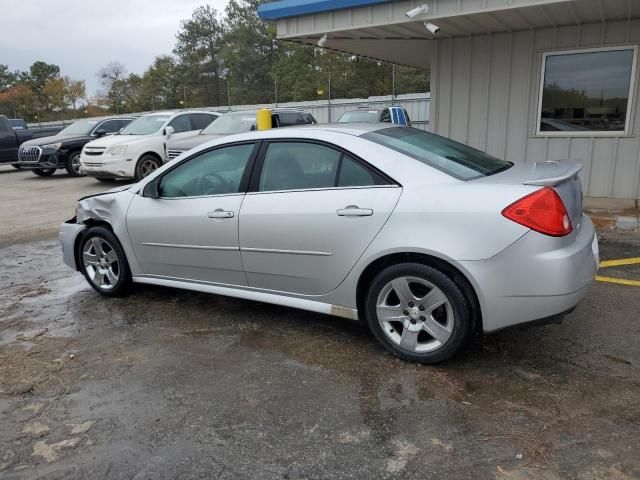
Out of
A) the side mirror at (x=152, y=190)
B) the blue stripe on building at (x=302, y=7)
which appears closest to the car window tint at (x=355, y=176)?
the side mirror at (x=152, y=190)

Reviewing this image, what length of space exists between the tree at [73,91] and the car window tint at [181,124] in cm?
5714

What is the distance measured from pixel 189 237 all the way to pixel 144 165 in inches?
348

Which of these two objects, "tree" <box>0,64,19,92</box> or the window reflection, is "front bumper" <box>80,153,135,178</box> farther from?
"tree" <box>0,64,19,92</box>

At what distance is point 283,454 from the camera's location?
259cm

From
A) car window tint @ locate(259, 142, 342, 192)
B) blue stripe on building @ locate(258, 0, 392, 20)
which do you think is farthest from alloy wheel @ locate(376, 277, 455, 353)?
blue stripe on building @ locate(258, 0, 392, 20)

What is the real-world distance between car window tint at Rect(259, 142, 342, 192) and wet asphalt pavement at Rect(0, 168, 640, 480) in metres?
1.14

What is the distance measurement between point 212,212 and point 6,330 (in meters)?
2.01

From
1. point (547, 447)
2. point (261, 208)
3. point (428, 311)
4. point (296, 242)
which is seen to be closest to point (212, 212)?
point (261, 208)

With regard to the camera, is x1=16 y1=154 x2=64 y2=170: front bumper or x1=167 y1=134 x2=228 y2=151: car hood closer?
x1=167 y1=134 x2=228 y2=151: car hood

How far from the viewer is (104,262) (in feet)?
16.1

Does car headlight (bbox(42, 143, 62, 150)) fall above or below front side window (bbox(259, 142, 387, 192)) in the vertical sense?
below

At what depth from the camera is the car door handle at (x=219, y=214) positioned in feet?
13.0

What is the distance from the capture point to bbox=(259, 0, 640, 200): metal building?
23.5 ft

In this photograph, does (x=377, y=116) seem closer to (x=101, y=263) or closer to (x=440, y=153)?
(x=101, y=263)
